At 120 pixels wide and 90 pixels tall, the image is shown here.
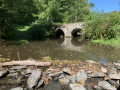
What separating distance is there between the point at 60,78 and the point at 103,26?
10417mm

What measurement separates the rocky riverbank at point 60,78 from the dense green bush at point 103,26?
29.6 feet

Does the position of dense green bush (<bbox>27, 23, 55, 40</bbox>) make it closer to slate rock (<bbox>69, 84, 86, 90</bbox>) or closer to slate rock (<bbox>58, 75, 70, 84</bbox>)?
slate rock (<bbox>58, 75, 70, 84</bbox>)

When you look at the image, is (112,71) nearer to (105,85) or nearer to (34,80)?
(105,85)

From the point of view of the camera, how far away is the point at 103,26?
1179 cm

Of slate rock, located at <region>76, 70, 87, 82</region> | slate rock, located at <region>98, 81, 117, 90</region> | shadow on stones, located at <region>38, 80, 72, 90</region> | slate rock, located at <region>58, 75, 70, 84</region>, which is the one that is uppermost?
slate rock, located at <region>76, 70, 87, 82</region>

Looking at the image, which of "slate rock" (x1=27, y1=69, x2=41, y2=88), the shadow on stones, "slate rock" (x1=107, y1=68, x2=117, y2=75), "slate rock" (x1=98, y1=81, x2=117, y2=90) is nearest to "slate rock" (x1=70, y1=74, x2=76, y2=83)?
the shadow on stones

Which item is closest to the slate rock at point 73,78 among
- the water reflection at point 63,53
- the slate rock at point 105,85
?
the slate rock at point 105,85

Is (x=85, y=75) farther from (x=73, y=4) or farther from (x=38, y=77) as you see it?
(x=73, y=4)

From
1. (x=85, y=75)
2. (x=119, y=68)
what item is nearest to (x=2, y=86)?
(x=85, y=75)

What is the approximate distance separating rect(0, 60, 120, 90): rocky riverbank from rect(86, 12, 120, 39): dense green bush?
29.6 feet

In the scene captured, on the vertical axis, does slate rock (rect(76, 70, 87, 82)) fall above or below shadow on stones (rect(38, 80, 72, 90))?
above

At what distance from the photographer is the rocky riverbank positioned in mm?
2885

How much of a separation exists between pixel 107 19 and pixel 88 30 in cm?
255

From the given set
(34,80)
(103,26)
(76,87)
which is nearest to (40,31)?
(103,26)
